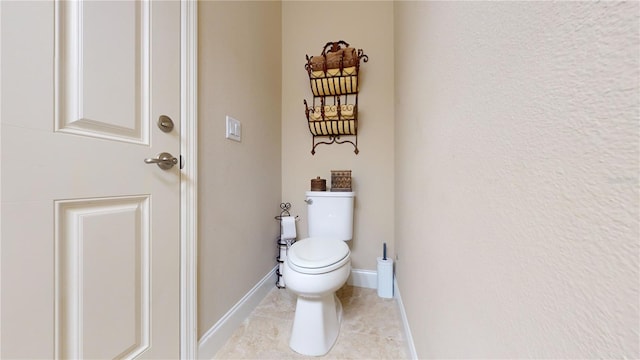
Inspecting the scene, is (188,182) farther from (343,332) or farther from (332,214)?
(343,332)

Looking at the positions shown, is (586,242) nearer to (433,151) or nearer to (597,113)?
(597,113)

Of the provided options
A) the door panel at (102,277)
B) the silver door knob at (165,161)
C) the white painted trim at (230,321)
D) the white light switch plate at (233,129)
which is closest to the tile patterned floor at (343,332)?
the white painted trim at (230,321)

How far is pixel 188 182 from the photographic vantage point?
0.95 m

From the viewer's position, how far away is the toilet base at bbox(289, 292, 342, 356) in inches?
42.6

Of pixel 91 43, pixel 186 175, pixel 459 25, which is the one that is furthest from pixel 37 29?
pixel 459 25

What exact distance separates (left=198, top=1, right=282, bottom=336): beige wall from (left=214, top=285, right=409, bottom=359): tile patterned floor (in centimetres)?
17

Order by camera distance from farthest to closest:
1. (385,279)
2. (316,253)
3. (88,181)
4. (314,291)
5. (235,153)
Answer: (385,279), (235,153), (316,253), (314,291), (88,181)

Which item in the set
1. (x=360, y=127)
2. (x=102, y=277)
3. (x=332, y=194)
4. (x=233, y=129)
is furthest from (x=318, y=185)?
(x=102, y=277)

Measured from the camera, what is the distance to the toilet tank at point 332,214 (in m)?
1.59

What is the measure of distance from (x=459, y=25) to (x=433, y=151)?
1.02 feet

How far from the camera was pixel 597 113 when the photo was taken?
20 cm

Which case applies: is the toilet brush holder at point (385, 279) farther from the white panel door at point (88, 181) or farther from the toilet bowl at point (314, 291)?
the white panel door at point (88, 181)

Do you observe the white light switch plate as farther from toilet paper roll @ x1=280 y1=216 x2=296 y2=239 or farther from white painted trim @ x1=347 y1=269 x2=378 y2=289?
white painted trim @ x1=347 y1=269 x2=378 y2=289

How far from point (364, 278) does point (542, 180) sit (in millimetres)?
1626
